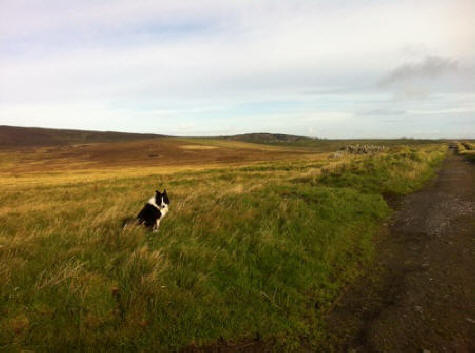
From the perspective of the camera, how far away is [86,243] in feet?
22.0

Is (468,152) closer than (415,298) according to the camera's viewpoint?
No

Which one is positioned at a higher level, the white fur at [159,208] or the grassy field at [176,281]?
the white fur at [159,208]

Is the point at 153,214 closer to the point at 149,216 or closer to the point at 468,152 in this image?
the point at 149,216

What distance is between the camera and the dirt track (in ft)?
15.1

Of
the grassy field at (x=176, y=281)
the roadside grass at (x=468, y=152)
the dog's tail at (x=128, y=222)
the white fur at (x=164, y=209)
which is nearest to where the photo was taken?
the grassy field at (x=176, y=281)

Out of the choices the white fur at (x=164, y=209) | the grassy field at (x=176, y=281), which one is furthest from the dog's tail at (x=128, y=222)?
the white fur at (x=164, y=209)

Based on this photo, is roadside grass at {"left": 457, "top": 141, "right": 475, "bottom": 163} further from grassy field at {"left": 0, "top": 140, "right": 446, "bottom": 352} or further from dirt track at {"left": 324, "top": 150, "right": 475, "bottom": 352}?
grassy field at {"left": 0, "top": 140, "right": 446, "bottom": 352}

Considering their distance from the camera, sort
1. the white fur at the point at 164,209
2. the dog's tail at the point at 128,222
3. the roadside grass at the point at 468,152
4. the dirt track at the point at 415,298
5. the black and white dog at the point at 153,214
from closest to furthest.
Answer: the dirt track at the point at 415,298, the dog's tail at the point at 128,222, the black and white dog at the point at 153,214, the white fur at the point at 164,209, the roadside grass at the point at 468,152

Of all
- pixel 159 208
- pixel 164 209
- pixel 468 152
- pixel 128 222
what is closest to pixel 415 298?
pixel 159 208

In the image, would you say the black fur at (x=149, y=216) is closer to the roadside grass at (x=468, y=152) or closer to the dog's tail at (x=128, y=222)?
the dog's tail at (x=128, y=222)

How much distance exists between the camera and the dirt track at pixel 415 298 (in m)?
4.59

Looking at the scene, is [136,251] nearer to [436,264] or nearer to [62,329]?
[62,329]

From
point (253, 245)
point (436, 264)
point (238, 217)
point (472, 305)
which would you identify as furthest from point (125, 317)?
point (436, 264)

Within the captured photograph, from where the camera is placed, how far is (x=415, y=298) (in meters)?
5.68
